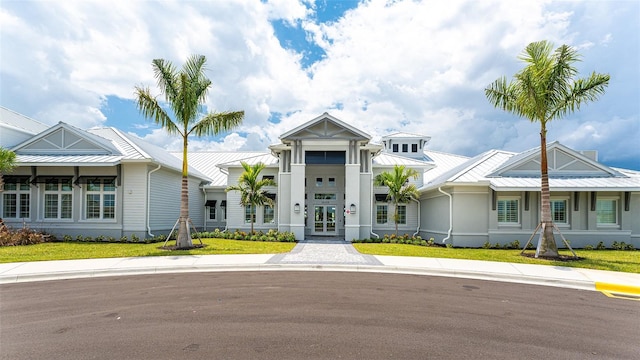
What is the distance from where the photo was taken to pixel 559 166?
20.0 m

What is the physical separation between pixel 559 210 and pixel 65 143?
29408 mm

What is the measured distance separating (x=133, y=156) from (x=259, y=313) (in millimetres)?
16810

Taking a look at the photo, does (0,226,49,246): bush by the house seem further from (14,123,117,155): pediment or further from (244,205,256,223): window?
(244,205,256,223): window

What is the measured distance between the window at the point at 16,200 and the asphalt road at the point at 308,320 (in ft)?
47.4

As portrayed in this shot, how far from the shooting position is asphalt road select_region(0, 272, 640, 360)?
5184mm

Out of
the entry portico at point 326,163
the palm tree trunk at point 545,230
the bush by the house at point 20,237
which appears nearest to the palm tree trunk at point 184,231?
the entry portico at point 326,163

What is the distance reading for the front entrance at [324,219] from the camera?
25594 millimetres

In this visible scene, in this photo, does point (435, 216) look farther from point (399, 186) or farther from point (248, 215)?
point (248, 215)

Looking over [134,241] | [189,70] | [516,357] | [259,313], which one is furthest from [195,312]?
[134,241]

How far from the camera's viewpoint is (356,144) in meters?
22.3

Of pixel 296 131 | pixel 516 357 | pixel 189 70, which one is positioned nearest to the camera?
pixel 516 357

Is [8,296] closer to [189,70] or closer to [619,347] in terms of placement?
[189,70]

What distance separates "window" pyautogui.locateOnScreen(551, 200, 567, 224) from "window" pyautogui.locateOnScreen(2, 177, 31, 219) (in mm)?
30722

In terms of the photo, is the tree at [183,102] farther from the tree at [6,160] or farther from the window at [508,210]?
the window at [508,210]
